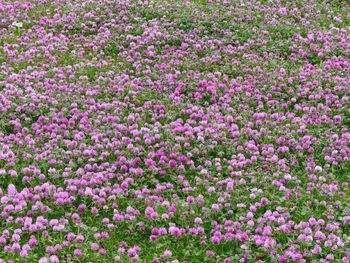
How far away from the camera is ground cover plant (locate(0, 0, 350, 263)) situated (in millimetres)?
5926

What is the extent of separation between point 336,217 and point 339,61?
4539 mm

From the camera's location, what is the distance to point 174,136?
7684 mm

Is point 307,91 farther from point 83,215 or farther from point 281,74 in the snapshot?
point 83,215

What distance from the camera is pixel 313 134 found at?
7828 mm

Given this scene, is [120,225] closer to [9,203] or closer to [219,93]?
[9,203]

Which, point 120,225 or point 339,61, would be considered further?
point 339,61

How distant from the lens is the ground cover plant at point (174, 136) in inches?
233

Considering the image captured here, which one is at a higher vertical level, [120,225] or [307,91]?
[307,91]

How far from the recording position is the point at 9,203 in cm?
636

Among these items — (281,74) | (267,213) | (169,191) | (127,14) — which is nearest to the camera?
(267,213)

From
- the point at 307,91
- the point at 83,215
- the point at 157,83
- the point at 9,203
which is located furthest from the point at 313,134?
the point at 9,203

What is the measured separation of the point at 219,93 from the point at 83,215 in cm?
350

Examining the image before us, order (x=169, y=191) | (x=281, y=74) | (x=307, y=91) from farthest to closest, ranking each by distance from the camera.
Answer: (x=281, y=74) → (x=307, y=91) → (x=169, y=191)

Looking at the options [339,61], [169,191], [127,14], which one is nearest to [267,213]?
[169,191]
